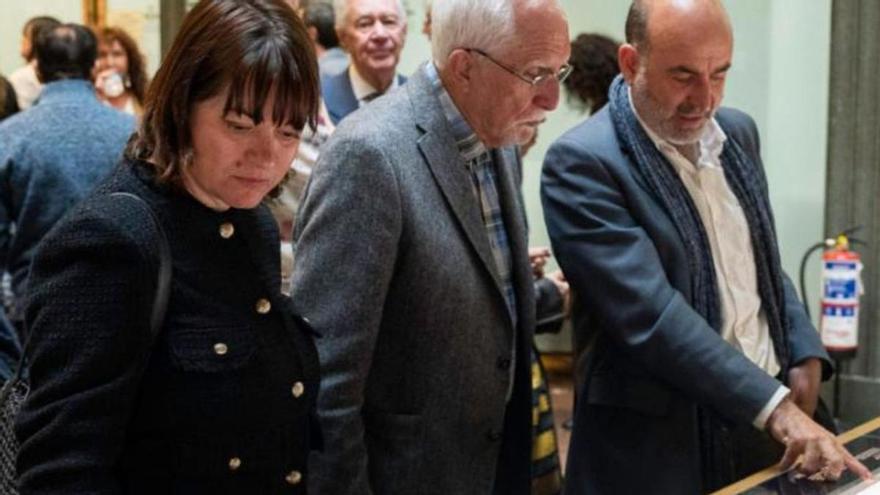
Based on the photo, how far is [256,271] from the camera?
2.01 metres

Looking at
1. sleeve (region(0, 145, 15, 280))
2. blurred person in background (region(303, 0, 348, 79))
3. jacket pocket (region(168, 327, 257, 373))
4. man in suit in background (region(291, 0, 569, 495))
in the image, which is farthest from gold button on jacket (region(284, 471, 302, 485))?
blurred person in background (region(303, 0, 348, 79))

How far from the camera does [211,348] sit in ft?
6.25

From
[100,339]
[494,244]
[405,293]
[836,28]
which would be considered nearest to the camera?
[100,339]

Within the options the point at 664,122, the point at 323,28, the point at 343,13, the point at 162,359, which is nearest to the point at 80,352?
the point at 162,359

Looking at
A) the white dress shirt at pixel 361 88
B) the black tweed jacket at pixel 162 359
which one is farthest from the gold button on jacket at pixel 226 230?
the white dress shirt at pixel 361 88

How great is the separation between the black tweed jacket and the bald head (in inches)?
46.2

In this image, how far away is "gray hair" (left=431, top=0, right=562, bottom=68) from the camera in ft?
8.70

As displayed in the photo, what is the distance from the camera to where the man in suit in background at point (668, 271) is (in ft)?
9.32

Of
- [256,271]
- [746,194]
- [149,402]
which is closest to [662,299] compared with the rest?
[746,194]

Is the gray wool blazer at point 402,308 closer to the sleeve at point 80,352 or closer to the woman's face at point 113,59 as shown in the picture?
the sleeve at point 80,352

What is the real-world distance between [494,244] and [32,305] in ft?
3.61

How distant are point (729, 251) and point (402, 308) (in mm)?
748

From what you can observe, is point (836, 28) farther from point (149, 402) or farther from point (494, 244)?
point (149, 402)

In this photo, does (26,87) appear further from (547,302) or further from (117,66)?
(547,302)
